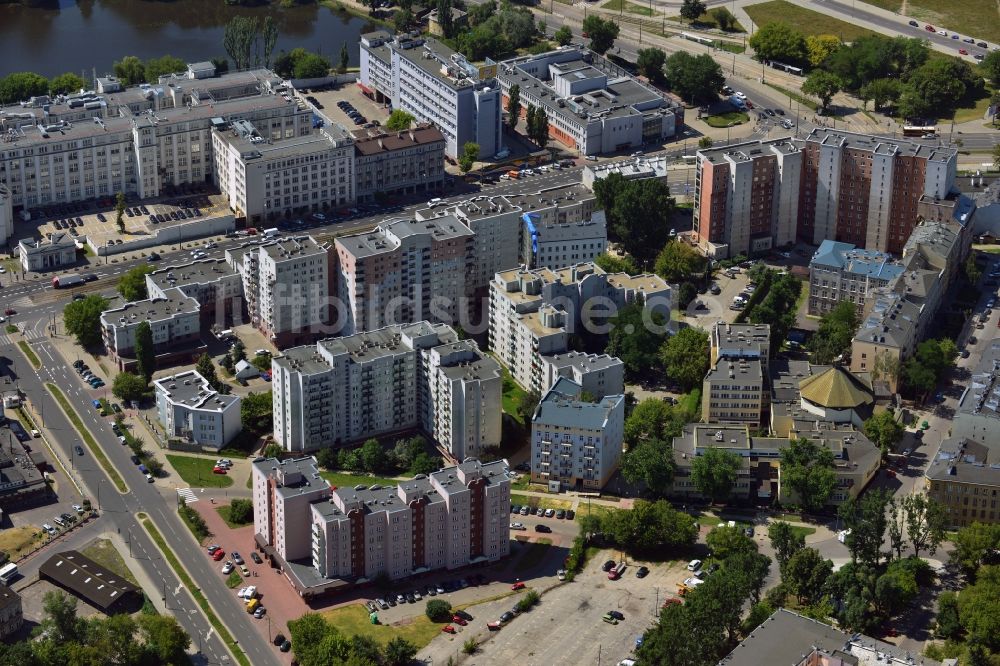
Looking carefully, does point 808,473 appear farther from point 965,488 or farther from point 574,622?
point 574,622

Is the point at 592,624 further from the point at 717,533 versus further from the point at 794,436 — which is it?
the point at 794,436

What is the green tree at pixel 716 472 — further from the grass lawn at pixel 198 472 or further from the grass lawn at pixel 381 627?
the grass lawn at pixel 198 472

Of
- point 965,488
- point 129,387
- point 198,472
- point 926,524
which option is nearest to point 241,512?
point 198,472

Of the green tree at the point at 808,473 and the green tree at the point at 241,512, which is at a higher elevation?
the green tree at the point at 808,473

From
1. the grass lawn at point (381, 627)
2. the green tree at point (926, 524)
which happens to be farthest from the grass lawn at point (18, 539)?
the green tree at point (926, 524)

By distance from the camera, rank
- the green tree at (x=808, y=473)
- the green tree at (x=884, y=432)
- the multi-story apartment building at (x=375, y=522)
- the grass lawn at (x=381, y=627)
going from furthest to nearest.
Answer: the green tree at (x=884, y=432) → the green tree at (x=808, y=473) → the multi-story apartment building at (x=375, y=522) → the grass lawn at (x=381, y=627)

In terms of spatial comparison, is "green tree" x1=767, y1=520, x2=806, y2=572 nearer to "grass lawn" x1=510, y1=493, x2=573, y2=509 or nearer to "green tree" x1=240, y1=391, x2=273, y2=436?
"grass lawn" x1=510, y1=493, x2=573, y2=509

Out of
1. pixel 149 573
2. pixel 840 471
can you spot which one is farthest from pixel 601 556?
pixel 149 573
